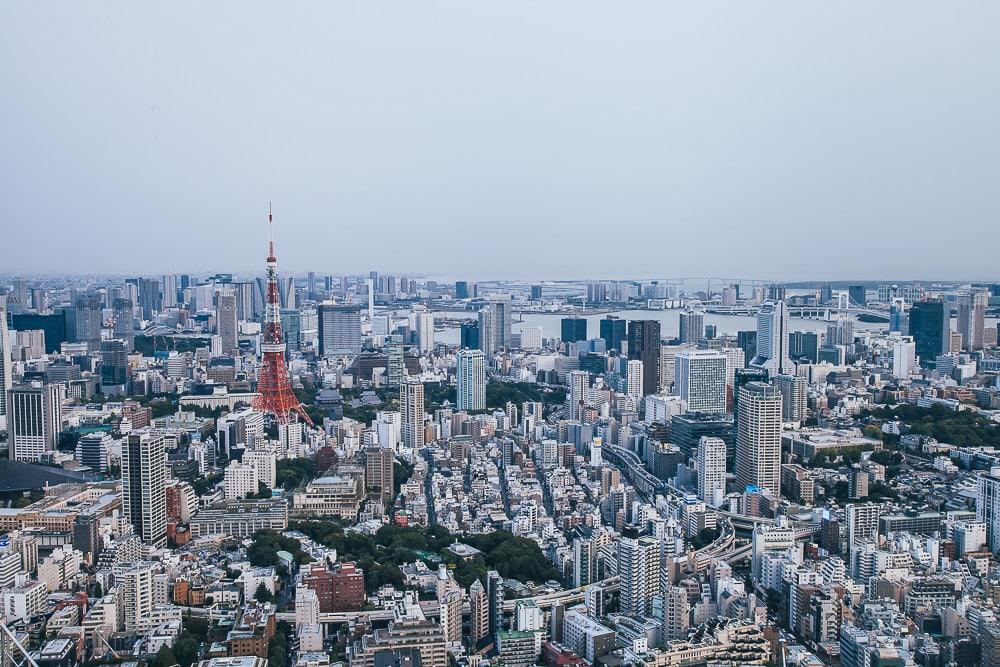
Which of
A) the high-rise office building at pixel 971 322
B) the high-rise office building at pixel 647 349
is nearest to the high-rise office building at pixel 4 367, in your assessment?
the high-rise office building at pixel 647 349

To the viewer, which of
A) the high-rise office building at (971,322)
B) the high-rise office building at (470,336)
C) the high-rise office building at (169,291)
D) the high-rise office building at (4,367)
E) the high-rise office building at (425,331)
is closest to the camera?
the high-rise office building at (4,367)

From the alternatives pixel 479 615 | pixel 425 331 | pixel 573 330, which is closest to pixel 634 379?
pixel 573 330

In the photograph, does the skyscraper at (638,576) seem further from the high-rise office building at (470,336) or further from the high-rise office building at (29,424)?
the high-rise office building at (470,336)

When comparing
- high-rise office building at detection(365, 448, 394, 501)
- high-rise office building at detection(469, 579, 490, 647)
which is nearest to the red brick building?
high-rise office building at detection(469, 579, 490, 647)

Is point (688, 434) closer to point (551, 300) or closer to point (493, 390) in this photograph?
point (493, 390)

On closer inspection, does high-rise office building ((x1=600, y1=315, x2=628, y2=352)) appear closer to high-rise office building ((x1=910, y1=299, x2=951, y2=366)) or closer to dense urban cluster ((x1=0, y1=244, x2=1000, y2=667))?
dense urban cluster ((x1=0, y1=244, x2=1000, y2=667))
